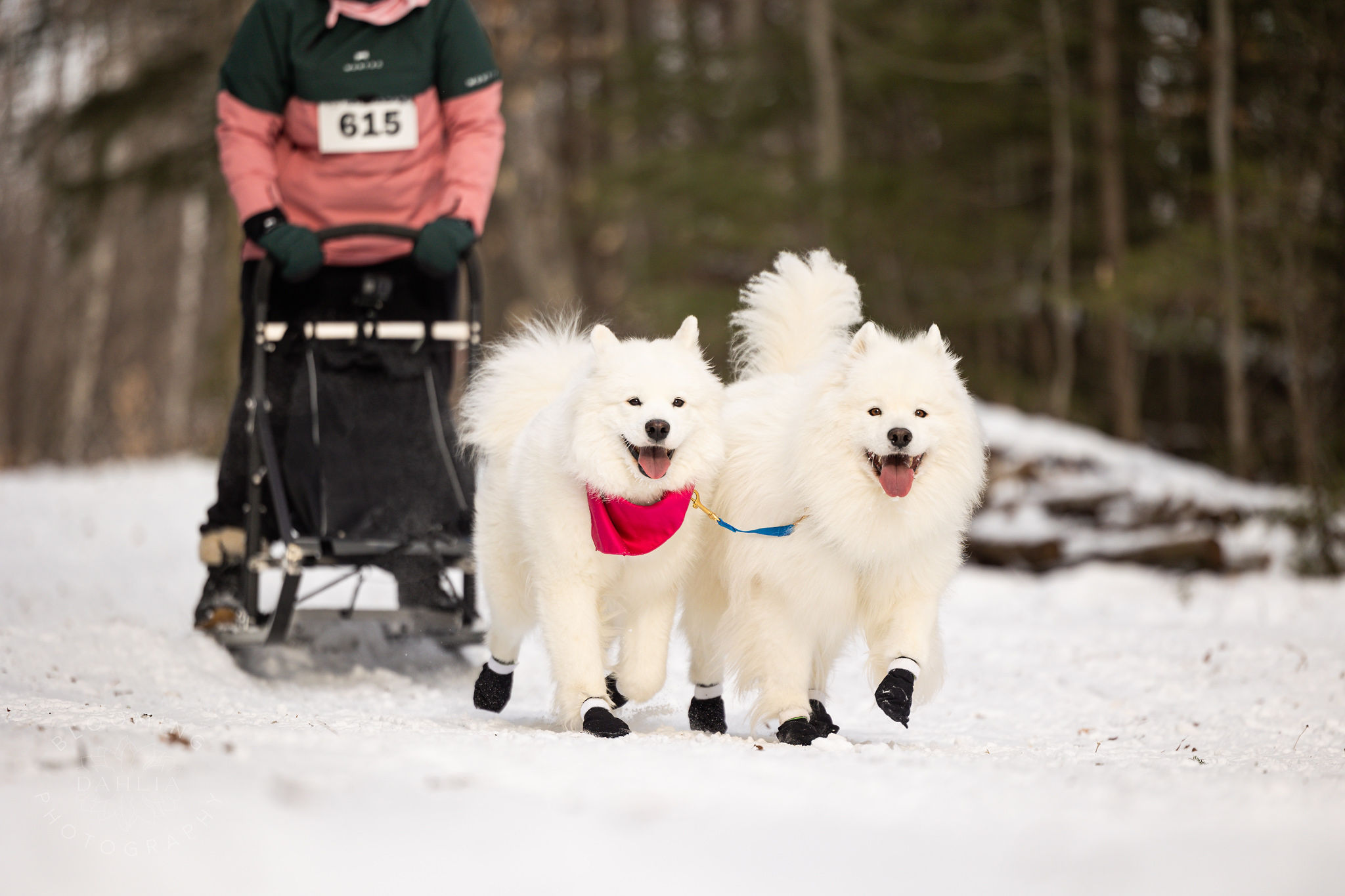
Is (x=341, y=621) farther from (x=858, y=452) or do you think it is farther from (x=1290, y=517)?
(x=1290, y=517)

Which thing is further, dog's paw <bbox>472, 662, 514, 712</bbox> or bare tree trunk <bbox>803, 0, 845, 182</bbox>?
bare tree trunk <bbox>803, 0, 845, 182</bbox>

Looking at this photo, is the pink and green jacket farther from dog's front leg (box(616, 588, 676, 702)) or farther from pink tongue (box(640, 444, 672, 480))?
dog's front leg (box(616, 588, 676, 702))

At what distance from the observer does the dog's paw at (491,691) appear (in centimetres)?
419

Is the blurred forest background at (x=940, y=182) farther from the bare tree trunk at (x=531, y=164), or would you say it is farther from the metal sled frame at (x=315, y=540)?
the metal sled frame at (x=315, y=540)

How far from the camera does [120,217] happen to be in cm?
2062

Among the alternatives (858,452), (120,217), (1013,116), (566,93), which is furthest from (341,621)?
(120,217)

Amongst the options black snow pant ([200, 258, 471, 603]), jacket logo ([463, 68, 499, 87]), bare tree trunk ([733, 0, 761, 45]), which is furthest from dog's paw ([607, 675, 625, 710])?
bare tree trunk ([733, 0, 761, 45])

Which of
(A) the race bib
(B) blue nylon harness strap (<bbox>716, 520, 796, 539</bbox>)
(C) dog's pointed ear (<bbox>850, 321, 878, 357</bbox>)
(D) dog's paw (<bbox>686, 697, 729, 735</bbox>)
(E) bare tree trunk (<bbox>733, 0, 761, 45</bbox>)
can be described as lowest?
(D) dog's paw (<bbox>686, 697, 729, 735</bbox>)

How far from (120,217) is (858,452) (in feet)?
66.4

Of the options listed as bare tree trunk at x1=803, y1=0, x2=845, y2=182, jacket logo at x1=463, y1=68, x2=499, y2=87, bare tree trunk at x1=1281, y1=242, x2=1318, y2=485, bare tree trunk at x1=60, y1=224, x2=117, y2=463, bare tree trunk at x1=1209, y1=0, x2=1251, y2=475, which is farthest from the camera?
bare tree trunk at x1=60, y1=224, x2=117, y2=463

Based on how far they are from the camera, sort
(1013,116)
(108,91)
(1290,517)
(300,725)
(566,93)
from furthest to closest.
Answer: (566,93) → (1013,116) → (108,91) → (1290,517) → (300,725)

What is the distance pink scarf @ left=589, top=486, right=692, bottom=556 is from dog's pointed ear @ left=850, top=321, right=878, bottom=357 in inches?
29.0

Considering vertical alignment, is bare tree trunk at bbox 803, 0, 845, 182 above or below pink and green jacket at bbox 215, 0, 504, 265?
above

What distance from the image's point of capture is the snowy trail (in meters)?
2.13
